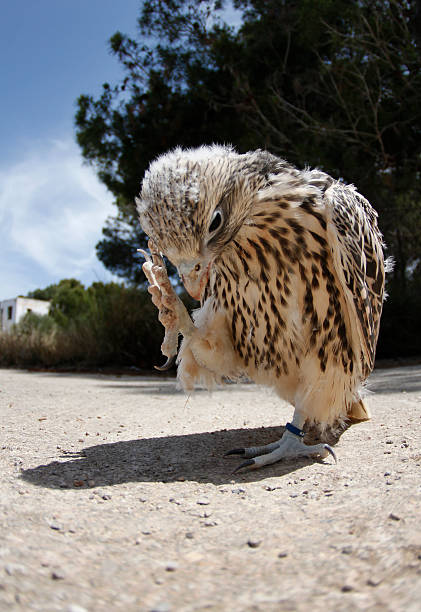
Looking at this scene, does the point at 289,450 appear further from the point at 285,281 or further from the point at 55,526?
the point at 55,526

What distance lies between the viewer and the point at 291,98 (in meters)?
11.2

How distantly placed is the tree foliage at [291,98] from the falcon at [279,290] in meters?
7.60

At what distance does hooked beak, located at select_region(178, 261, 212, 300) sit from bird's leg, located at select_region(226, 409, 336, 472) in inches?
38.3

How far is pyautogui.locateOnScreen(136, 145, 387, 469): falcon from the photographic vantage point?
7.63 ft

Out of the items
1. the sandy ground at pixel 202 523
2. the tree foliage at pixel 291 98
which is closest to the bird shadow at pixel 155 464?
the sandy ground at pixel 202 523

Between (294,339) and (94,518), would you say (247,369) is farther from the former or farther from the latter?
(94,518)

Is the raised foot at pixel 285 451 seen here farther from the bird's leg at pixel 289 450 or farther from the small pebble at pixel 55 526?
the small pebble at pixel 55 526

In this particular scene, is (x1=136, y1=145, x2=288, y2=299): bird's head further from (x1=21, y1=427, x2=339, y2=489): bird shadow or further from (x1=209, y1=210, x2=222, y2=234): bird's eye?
(x1=21, y1=427, x2=339, y2=489): bird shadow

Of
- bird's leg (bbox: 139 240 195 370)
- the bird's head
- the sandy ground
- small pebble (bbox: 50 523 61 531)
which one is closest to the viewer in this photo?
the sandy ground

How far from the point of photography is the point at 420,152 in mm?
10969

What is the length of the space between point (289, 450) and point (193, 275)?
1.17 metres

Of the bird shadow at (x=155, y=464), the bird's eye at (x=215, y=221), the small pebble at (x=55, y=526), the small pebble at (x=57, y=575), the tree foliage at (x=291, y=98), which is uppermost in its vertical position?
the tree foliage at (x=291, y=98)

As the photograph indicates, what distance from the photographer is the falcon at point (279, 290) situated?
91.5 inches

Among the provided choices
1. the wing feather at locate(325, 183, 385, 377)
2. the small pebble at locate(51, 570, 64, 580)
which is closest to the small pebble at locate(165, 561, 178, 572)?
the small pebble at locate(51, 570, 64, 580)
